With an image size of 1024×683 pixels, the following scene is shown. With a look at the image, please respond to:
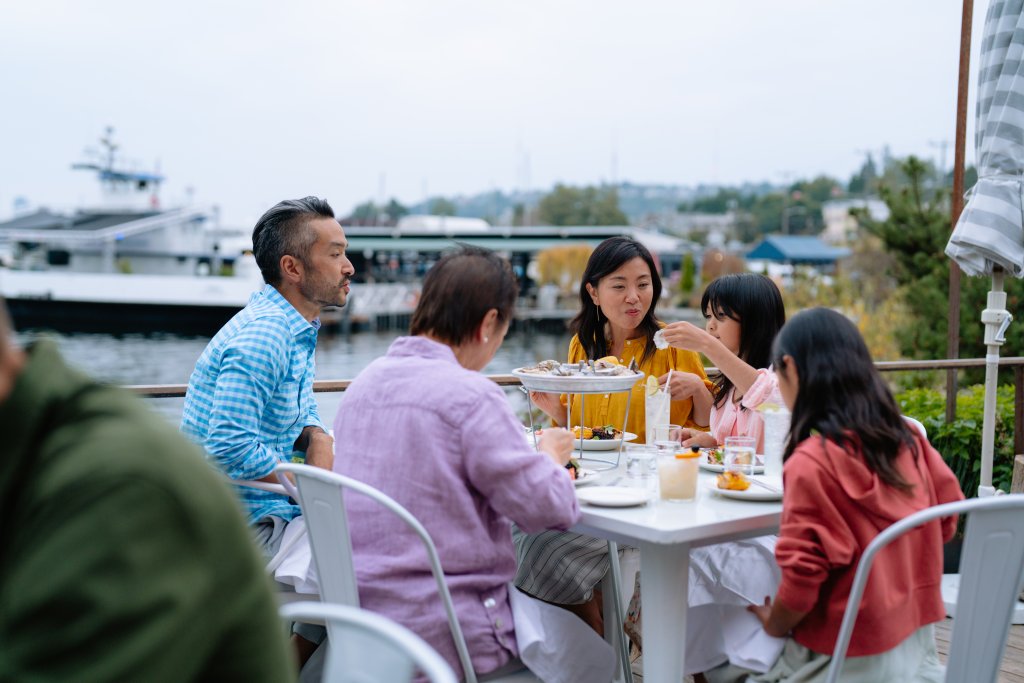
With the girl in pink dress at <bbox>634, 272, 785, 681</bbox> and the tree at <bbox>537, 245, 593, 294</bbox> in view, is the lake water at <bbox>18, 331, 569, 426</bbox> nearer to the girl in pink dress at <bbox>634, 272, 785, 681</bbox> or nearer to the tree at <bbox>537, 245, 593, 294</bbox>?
the tree at <bbox>537, 245, 593, 294</bbox>

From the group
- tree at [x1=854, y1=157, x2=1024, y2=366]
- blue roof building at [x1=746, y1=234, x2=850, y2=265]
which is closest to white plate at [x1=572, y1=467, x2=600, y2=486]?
tree at [x1=854, y1=157, x2=1024, y2=366]

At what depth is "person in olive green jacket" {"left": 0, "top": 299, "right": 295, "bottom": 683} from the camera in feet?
2.31

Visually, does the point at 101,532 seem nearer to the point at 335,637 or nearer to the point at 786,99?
the point at 335,637

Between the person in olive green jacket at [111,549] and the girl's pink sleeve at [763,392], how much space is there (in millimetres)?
1905

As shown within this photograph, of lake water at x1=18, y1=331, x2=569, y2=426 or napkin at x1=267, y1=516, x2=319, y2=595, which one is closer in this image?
napkin at x1=267, y1=516, x2=319, y2=595

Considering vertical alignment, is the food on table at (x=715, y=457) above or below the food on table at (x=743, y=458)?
below

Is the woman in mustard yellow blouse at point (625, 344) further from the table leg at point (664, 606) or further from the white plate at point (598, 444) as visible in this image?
the table leg at point (664, 606)

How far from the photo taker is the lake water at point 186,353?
1336 inches

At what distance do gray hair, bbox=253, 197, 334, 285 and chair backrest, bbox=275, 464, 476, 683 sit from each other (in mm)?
1057

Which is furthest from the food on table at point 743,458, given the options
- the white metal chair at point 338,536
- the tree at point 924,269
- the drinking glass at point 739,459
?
the tree at point 924,269

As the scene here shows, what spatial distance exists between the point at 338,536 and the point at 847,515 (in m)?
1.00

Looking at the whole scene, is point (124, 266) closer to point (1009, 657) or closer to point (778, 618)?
point (1009, 657)

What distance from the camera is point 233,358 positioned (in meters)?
2.46

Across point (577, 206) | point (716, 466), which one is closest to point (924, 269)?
point (716, 466)
